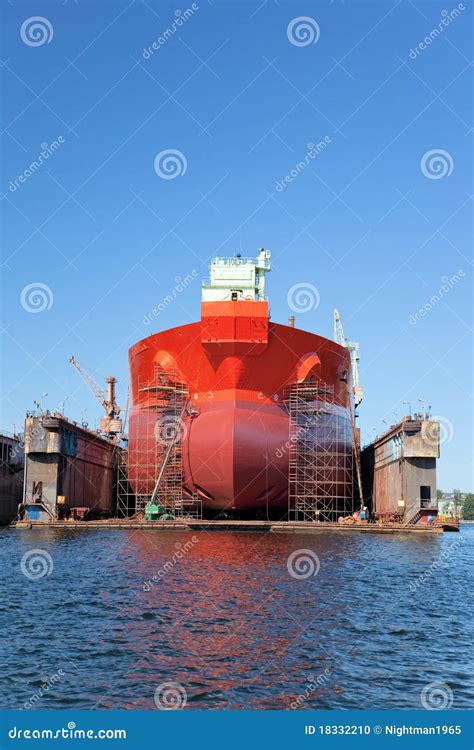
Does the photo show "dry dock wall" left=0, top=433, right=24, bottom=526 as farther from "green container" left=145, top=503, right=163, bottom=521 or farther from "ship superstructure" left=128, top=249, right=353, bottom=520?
"green container" left=145, top=503, right=163, bottom=521

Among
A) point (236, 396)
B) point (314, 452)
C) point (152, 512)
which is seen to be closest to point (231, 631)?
point (236, 396)

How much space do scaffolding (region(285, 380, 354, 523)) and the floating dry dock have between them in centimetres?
163

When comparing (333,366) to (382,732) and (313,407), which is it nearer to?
(313,407)

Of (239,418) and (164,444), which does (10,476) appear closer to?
(164,444)

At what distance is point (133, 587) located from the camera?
2019 cm

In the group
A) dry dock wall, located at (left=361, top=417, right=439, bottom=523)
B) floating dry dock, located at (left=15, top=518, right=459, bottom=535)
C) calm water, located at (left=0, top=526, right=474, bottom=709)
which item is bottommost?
calm water, located at (left=0, top=526, right=474, bottom=709)

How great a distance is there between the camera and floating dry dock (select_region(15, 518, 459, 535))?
1433 inches

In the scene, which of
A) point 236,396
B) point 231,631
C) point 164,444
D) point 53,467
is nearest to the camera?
point 231,631

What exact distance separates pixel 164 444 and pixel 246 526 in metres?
6.12

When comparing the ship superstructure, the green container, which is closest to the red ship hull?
the ship superstructure

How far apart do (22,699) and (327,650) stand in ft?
17.8

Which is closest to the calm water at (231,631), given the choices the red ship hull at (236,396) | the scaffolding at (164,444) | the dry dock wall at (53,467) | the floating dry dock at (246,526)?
the floating dry dock at (246,526)

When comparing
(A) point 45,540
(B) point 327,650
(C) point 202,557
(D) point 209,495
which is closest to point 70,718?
(B) point 327,650

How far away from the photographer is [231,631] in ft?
49.2
